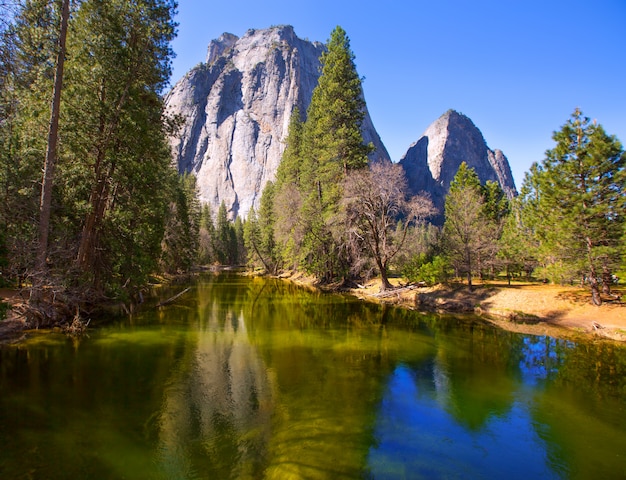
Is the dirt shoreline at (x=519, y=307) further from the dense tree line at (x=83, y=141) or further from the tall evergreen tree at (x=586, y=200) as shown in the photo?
the dense tree line at (x=83, y=141)

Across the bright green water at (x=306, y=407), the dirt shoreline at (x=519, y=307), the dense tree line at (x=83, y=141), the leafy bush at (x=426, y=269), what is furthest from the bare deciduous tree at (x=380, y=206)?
the dense tree line at (x=83, y=141)

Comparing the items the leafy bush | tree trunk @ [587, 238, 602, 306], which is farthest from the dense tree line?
tree trunk @ [587, 238, 602, 306]

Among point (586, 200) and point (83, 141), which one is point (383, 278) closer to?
point (586, 200)

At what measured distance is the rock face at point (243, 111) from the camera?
130 meters

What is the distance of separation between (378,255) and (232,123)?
408ft

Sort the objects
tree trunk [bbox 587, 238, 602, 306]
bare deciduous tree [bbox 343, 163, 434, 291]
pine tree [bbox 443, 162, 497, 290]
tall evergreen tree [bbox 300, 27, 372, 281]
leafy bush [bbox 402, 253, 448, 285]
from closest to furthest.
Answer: tree trunk [bbox 587, 238, 602, 306] < bare deciduous tree [bbox 343, 163, 434, 291] < pine tree [bbox 443, 162, 497, 290] < leafy bush [bbox 402, 253, 448, 285] < tall evergreen tree [bbox 300, 27, 372, 281]

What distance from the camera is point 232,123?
13762 centimetres

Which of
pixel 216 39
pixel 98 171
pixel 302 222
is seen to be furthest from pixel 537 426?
pixel 216 39

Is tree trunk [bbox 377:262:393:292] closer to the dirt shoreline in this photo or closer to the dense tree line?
the dirt shoreline

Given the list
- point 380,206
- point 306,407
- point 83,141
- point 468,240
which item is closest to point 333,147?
point 380,206

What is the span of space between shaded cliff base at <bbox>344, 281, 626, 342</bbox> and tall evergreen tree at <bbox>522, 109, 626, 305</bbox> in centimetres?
124

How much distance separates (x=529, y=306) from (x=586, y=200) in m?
6.99

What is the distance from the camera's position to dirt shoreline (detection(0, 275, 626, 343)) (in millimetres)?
16469

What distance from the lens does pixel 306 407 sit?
8547 mm
